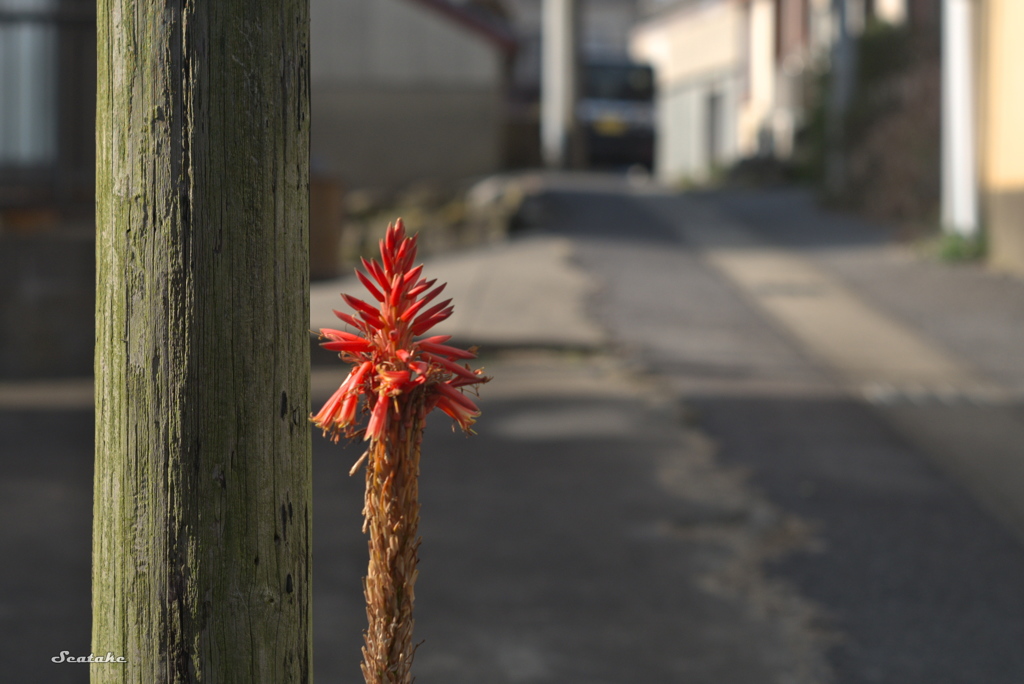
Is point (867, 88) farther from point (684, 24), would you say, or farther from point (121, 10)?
point (684, 24)

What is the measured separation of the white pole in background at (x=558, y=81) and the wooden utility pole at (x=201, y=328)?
23.1m

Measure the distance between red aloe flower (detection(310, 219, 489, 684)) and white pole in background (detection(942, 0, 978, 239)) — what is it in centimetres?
1285

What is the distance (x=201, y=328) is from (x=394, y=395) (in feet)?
1.09

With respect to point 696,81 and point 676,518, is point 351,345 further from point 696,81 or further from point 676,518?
point 696,81

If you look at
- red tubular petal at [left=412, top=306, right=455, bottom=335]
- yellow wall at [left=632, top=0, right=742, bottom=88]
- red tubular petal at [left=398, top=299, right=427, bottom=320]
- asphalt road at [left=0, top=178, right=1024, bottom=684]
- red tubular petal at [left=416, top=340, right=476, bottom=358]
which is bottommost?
asphalt road at [left=0, top=178, right=1024, bottom=684]

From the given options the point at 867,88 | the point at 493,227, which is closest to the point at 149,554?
the point at 493,227

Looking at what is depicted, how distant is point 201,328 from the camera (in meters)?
1.84

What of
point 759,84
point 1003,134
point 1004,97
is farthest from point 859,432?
point 759,84

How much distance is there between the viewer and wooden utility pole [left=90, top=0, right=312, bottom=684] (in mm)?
1823

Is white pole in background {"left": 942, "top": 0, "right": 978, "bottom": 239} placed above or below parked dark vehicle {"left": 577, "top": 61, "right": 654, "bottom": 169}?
below

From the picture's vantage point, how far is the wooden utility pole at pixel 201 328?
1823 mm

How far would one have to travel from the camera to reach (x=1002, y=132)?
1284 cm

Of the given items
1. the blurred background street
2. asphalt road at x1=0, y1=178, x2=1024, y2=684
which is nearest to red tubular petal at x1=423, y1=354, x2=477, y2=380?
the blurred background street

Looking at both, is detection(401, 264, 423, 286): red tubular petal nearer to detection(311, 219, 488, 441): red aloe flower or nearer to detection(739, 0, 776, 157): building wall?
detection(311, 219, 488, 441): red aloe flower
